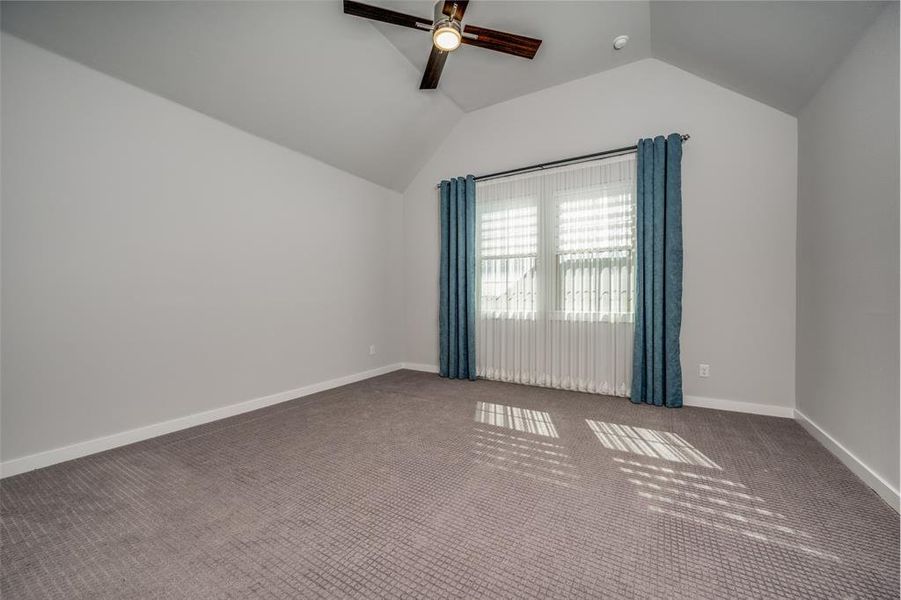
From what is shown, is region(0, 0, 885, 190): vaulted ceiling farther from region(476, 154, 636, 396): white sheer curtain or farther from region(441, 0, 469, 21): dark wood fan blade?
region(476, 154, 636, 396): white sheer curtain

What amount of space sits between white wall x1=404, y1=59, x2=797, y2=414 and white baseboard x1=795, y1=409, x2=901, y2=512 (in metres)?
0.48

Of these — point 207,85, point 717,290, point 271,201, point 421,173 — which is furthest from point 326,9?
point 717,290

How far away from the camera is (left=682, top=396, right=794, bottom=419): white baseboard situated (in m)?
2.87

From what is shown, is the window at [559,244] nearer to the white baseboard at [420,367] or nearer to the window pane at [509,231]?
the window pane at [509,231]

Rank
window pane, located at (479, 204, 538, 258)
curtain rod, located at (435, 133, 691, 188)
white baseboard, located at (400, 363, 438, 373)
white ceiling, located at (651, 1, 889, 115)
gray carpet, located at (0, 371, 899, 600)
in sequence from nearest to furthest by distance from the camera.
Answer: gray carpet, located at (0, 371, 899, 600)
white ceiling, located at (651, 1, 889, 115)
curtain rod, located at (435, 133, 691, 188)
window pane, located at (479, 204, 538, 258)
white baseboard, located at (400, 363, 438, 373)

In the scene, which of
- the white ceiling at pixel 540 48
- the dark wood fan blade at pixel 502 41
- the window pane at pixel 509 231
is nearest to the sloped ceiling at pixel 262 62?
the white ceiling at pixel 540 48

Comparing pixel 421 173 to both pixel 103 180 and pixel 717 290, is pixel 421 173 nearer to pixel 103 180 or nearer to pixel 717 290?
pixel 103 180

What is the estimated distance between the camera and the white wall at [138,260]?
80.4 inches

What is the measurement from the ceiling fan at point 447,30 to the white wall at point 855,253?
1.88 metres

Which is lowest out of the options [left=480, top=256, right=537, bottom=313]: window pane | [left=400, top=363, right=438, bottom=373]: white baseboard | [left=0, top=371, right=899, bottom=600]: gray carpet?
[left=0, top=371, right=899, bottom=600]: gray carpet

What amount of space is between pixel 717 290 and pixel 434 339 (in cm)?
309

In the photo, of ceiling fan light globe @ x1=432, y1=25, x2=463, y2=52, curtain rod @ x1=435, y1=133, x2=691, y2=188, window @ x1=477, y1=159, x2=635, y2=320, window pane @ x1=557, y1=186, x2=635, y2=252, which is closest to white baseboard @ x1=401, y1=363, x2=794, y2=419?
window @ x1=477, y1=159, x2=635, y2=320

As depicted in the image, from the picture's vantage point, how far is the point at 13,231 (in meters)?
2.00

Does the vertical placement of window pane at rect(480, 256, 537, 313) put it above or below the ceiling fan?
below
